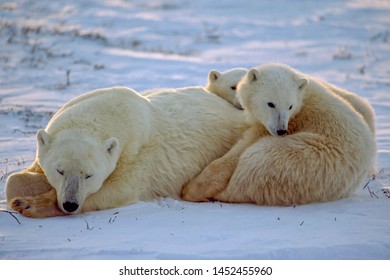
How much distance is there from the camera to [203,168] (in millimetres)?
5949

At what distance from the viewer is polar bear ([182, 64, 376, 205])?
5.28 metres

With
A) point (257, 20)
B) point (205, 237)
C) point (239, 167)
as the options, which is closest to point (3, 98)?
point (239, 167)

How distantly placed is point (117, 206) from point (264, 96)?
164cm

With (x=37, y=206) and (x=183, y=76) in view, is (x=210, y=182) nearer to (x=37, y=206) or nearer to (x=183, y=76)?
(x=37, y=206)

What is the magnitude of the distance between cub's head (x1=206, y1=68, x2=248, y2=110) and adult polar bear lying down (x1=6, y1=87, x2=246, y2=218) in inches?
18.2

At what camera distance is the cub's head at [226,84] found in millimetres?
6941

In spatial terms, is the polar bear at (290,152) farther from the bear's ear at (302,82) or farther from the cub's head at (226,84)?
the cub's head at (226,84)

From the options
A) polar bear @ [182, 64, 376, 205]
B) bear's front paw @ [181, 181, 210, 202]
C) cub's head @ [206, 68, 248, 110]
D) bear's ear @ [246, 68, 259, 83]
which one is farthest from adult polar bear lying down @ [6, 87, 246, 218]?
bear's ear @ [246, 68, 259, 83]

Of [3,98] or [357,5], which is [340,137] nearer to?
[3,98]

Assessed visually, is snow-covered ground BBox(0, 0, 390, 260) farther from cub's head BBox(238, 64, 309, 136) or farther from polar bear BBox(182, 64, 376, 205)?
cub's head BBox(238, 64, 309, 136)

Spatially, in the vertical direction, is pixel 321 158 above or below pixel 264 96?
below

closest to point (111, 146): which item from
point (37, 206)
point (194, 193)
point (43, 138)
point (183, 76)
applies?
point (43, 138)

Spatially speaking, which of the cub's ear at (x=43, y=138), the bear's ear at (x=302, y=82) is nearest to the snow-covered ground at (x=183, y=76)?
the cub's ear at (x=43, y=138)

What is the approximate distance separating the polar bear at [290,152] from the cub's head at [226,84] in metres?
1.05
